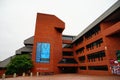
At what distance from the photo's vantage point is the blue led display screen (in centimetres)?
4091

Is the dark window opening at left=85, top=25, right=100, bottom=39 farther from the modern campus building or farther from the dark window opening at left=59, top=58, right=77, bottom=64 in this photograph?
the dark window opening at left=59, top=58, right=77, bottom=64

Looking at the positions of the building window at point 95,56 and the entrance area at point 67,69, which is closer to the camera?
the building window at point 95,56

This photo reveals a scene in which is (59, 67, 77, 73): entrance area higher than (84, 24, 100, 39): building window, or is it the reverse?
(84, 24, 100, 39): building window

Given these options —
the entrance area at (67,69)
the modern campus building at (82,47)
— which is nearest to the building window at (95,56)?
the modern campus building at (82,47)

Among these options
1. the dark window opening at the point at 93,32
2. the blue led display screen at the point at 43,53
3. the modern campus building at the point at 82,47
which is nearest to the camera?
the modern campus building at the point at 82,47

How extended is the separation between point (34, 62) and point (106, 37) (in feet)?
78.9

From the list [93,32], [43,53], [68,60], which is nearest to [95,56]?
[93,32]

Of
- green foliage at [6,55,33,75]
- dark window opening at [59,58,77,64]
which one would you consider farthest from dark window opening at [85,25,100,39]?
green foliage at [6,55,33,75]

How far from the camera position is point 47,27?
44781 mm

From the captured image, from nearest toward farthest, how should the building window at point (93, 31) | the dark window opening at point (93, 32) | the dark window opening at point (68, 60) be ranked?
the building window at point (93, 31) → the dark window opening at point (93, 32) → the dark window opening at point (68, 60)

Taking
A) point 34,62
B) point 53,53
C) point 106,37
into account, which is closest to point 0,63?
point 34,62

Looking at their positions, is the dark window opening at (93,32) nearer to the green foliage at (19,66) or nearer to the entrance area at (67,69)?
the entrance area at (67,69)

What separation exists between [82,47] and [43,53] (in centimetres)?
1416

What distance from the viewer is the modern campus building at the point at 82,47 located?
91.1 ft
